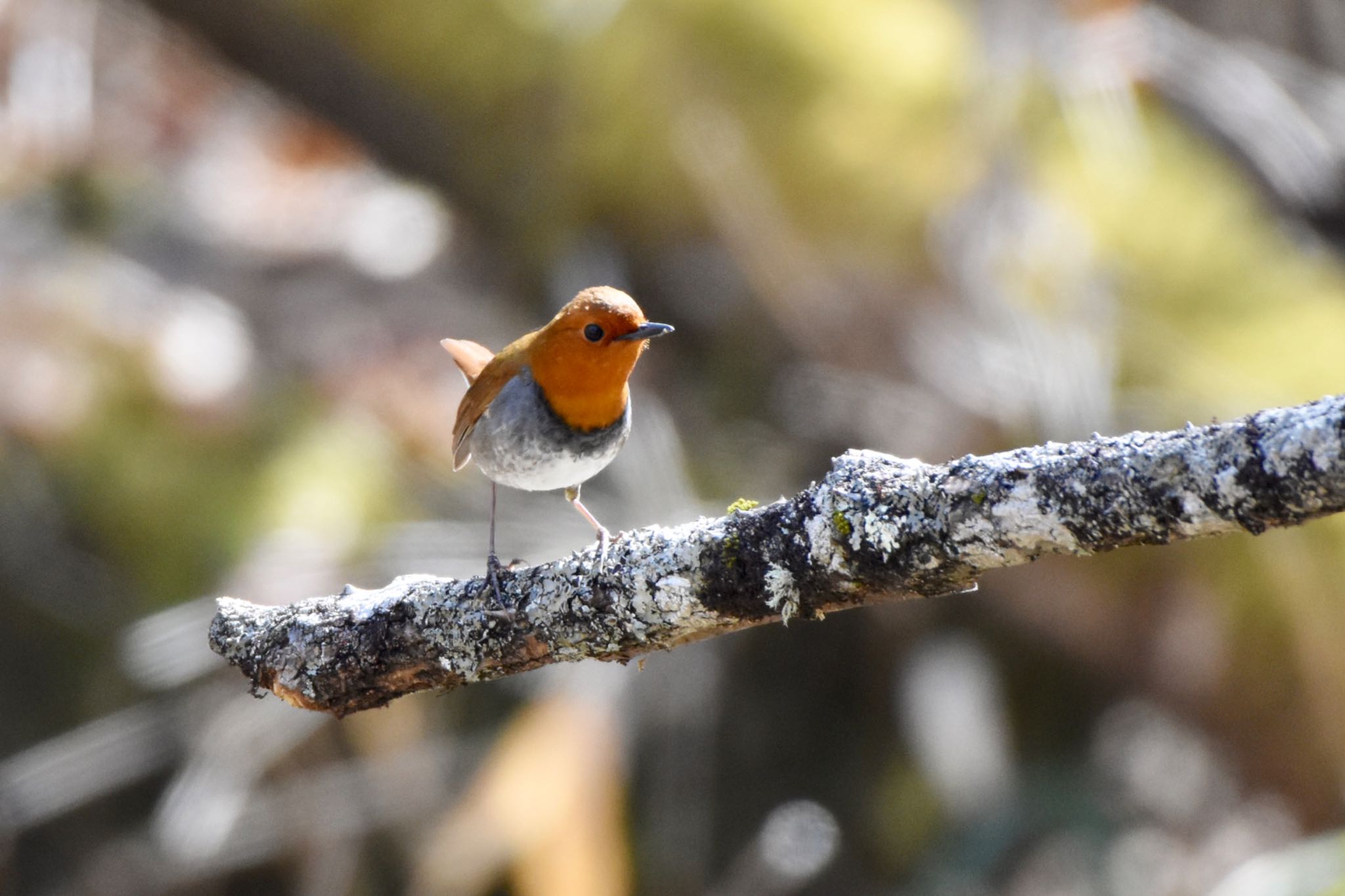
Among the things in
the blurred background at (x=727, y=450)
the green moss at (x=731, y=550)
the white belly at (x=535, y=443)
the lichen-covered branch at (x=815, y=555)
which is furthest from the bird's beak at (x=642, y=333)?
the blurred background at (x=727, y=450)

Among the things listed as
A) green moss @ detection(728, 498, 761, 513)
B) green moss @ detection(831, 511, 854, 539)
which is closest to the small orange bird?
green moss @ detection(728, 498, 761, 513)

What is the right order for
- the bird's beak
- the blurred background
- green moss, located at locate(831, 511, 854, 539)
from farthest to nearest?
the blurred background, the bird's beak, green moss, located at locate(831, 511, 854, 539)

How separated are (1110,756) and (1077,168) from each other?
237cm

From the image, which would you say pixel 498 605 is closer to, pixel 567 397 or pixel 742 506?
pixel 742 506

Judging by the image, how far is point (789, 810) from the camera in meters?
4.71

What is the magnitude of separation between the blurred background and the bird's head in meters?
1.92

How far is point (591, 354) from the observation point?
266cm

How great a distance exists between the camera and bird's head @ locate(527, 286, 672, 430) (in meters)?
2.61

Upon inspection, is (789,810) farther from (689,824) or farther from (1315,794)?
(1315,794)

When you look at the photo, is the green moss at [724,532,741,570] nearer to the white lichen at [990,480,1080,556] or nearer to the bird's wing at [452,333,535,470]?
the white lichen at [990,480,1080,556]

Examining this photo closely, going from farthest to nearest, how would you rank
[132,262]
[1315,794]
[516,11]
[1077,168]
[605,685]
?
Answer: [132,262] < [516,11] < [1077,168] < [605,685] < [1315,794]

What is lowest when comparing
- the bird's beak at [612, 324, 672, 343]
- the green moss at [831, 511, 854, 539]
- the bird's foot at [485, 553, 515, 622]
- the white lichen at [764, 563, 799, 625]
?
the white lichen at [764, 563, 799, 625]

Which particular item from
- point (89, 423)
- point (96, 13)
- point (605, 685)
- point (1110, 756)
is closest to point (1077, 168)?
point (1110, 756)

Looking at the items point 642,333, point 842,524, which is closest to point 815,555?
point 842,524
